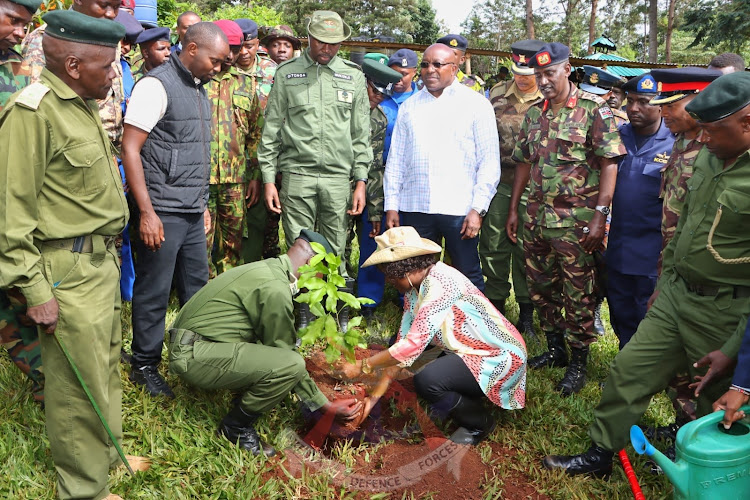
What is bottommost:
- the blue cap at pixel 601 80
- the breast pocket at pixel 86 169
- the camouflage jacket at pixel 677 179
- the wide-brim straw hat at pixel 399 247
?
the wide-brim straw hat at pixel 399 247

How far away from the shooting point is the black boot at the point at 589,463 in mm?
3221

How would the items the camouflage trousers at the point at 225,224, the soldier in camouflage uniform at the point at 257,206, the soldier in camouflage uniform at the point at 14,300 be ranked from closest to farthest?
the soldier in camouflage uniform at the point at 14,300
the camouflage trousers at the point at 225,224
the soldier in camouflage uniform at the point at 257,206

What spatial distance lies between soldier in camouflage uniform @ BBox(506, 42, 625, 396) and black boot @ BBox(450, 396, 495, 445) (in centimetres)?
96

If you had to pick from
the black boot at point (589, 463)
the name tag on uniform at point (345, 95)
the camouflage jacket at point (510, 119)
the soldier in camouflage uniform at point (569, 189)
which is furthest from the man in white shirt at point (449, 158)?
the black boot at point (589, 463)

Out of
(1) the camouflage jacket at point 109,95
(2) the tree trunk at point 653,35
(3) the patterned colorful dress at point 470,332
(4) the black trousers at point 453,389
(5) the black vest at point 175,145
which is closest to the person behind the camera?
(3) the patterned colorful dress at point 470,332

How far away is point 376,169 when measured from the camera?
17.6 feet

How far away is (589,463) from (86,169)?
2.84 m

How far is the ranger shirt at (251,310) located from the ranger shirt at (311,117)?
152cm

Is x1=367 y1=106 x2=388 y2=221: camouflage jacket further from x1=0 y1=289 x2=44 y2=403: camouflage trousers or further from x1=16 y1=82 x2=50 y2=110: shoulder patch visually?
x1=16 y1=82 x2=50 y2=110: shoulder patch

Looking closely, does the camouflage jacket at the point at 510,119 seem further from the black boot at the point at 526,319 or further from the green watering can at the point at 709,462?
the green watering can at the point at 709,462

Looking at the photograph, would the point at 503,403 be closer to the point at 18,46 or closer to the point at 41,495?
the point at 41,495

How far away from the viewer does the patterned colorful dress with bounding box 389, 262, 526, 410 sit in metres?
3.31

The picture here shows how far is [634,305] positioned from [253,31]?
4455 millimetres

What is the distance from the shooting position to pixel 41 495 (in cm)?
289
